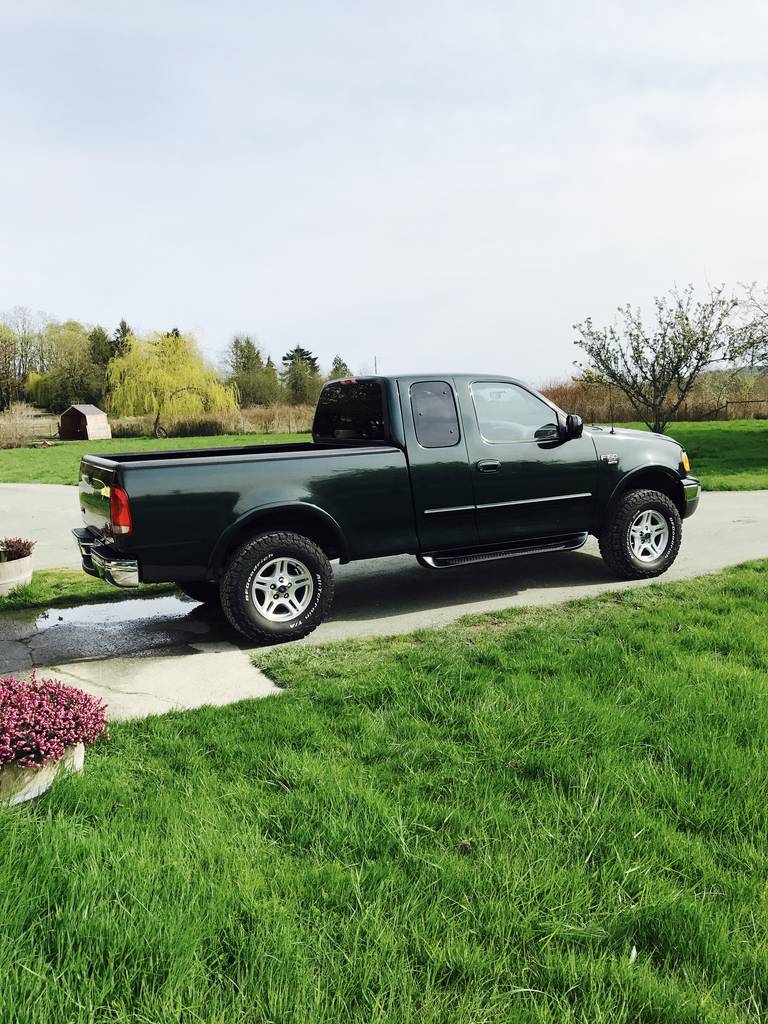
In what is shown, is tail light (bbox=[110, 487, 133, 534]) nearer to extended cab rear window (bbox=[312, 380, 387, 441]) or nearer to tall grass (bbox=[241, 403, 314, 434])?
extended cab rear window (bbox=[312, 380, 387, 441])

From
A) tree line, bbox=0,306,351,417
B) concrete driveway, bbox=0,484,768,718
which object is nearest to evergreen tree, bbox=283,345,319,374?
tree line, bbox=0,306,351,417

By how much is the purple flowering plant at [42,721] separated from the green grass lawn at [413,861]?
0.20m

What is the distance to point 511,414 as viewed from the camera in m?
7.01

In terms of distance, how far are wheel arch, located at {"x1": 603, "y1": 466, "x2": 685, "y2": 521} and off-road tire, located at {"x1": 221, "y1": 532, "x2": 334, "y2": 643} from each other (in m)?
2.88

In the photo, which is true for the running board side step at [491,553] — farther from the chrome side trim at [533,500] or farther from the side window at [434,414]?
the side window at [434,414]

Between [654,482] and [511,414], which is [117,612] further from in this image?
[654,482]

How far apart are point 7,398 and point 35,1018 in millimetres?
67291

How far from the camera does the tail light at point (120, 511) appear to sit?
536 centimetres

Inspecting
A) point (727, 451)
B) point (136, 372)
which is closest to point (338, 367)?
point (136, 372)

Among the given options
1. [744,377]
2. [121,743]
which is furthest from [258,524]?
[744,377]

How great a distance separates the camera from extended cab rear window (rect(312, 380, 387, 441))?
6742 mm

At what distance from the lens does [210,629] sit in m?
6.48

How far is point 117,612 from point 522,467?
3.76 m

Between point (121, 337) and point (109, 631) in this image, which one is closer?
point (109, 631)
